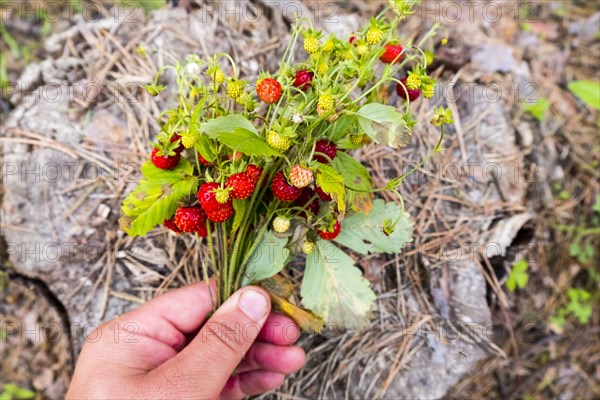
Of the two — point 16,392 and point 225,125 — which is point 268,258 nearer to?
point 225,125

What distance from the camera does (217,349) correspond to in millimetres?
1441

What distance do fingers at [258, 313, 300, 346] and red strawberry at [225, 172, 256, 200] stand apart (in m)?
0.68

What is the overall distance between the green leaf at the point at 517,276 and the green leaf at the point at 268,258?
119cm

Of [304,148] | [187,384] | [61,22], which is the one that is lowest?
[187,384]

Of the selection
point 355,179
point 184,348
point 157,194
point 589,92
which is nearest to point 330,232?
point 355,179

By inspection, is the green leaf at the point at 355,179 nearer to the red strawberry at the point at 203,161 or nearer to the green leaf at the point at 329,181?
the green leaf at the point at 329,181

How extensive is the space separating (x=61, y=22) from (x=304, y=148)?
1.94m

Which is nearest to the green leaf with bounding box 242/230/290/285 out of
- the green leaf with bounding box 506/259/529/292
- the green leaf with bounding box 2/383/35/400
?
the green leaf with bounding box 506/259/529/292

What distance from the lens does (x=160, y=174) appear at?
1360mm

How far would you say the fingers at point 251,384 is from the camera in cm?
187

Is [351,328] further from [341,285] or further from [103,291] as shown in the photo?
[103,291]

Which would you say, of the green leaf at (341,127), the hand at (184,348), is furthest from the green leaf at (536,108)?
the hand at (184,348)

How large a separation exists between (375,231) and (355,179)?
215 millimetres

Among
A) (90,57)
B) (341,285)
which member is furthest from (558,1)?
(90,57)
